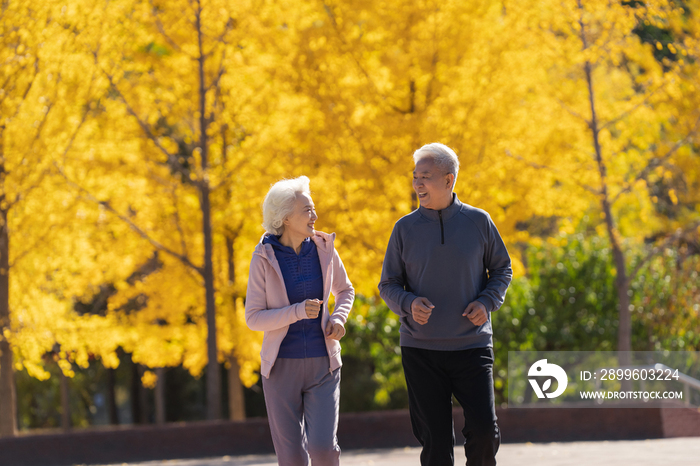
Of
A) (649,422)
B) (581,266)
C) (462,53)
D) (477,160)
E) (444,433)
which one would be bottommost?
(649,422)

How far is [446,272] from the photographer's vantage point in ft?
12.4

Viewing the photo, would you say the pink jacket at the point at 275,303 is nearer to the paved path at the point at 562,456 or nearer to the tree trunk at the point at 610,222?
the paved path at the point at 562,456

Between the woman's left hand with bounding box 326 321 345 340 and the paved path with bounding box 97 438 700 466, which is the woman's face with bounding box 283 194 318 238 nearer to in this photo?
the woman's left hand with bounding box 326 321 345 340

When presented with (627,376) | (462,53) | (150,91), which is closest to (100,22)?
(150,91)

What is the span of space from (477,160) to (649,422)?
3.58m

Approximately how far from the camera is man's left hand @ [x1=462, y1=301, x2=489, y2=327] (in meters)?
3.65

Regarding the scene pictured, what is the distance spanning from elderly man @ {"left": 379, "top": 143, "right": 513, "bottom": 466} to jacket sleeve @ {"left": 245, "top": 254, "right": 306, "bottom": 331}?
0.47 meters

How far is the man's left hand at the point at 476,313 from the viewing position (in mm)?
3648

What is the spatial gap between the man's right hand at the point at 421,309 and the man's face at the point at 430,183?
51cm

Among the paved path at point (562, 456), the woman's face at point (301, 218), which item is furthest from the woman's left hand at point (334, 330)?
the paved path at point (562, 456)

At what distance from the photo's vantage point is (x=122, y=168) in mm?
11703

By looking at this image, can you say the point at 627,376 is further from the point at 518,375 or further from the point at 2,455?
the point at 2,455

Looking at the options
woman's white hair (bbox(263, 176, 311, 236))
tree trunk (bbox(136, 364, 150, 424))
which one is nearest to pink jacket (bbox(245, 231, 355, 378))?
woman's white hair (bbox(263, 176, 311, 236))

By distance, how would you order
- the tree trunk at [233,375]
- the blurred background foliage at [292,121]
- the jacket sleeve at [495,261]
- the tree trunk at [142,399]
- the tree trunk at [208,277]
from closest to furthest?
1. the jacket sleeve at [495,261]
2. the blurred background foliage at [292,121]
3. the tree trunk at [208,277]
4. the tree trunk at [233,375]
5. the tree trunk at [142,399]
